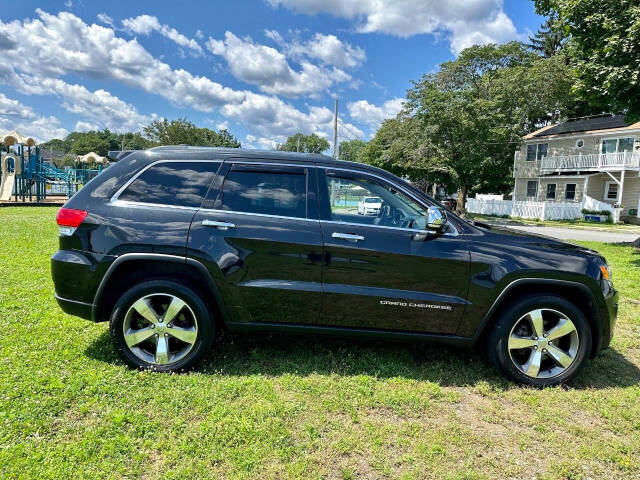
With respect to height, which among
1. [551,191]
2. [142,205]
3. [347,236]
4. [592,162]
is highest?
[592,162]

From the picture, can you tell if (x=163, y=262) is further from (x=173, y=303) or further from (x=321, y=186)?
(x=321, y=186)

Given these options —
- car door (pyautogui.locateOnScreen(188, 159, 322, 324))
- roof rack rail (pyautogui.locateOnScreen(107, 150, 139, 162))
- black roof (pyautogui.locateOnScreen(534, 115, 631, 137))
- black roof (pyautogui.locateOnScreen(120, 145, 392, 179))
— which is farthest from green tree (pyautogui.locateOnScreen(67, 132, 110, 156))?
car door (pyautogui.locateOnScreen(188, 159, 322, 324))

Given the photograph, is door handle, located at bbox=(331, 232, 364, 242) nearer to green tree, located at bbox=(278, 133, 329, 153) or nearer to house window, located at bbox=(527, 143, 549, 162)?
house window, located at bbox=(527, 143, 549, 162)

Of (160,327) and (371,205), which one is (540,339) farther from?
(160,327)

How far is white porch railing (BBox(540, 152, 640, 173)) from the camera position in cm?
2594

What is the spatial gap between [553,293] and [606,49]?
8.42m

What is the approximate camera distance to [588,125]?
30016mm

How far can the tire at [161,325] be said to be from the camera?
326 cm

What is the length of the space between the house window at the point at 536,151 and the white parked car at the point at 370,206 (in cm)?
3352

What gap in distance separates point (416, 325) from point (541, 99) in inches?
1215

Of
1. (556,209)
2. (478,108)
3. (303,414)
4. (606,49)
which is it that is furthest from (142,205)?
(556,209)

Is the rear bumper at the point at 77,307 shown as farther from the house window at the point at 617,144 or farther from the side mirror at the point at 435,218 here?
the house window at the point at 617,144

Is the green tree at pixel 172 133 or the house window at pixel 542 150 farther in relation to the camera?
the green tree at pixel 172 133

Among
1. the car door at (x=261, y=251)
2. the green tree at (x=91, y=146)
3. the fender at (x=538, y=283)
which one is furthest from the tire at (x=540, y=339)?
the green tree at (x=91, y=146)
